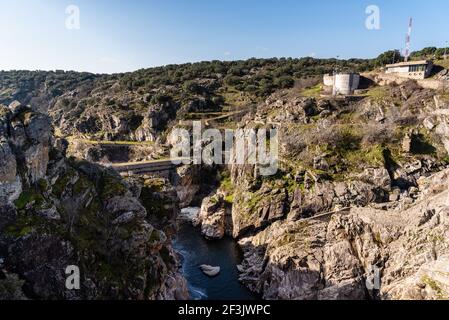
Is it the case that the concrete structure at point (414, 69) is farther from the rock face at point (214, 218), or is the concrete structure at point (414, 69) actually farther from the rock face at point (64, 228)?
the rock face at point (64, 228)

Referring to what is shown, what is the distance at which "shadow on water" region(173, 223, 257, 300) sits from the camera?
40531 millimetres

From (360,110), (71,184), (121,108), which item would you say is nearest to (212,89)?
(121,108)

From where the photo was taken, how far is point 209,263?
47.7m

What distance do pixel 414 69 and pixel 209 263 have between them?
58565 mm

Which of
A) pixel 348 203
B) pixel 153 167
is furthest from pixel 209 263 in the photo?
pixel 153 167

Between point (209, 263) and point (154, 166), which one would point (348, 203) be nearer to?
point (209, 263)

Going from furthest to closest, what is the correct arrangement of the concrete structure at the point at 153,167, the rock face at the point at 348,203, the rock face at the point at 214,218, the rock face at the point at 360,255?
the concrete structure at the point at 153,167 → the rock face at the point at 214,218 → the rock face at the point at 348,203 → the rock face at the point at 360,255

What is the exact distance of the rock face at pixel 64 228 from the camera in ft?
85.7

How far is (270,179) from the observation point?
190ft

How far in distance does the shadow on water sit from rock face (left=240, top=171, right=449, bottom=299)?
1.96 meters

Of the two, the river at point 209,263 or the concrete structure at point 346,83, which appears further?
the concrete structure at point 346,83

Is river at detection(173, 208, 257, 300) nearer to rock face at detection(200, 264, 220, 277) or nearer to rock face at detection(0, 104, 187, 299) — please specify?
rock face at detection(200, 264, 220, 277)

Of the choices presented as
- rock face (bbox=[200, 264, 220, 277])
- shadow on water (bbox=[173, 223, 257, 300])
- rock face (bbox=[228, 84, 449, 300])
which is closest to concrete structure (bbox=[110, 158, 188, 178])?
rock face (bbox=[228, 84, 449, 300])

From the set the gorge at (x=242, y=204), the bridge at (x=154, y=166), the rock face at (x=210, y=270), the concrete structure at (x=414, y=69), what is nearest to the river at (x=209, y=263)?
the gorge at (x=242, y=204)
